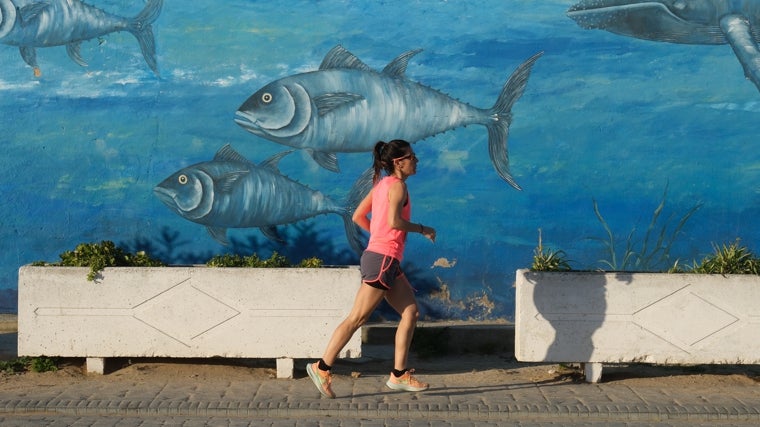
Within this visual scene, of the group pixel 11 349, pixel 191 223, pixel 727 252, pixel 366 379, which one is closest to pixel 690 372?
pixel 727 252

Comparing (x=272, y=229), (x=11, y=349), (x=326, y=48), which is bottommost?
(x=11, y=349)

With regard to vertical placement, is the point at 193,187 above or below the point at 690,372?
above

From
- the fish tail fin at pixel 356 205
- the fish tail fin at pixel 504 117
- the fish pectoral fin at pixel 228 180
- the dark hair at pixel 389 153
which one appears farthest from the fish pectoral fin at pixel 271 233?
the dark hair at pixel 389 153

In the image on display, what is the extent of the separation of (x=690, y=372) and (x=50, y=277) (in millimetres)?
4699

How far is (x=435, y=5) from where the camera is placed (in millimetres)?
10375

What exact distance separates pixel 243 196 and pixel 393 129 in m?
1.46

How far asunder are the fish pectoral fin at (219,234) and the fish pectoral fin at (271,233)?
0.32m

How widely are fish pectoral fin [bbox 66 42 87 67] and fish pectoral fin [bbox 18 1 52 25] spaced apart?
0.38 metres

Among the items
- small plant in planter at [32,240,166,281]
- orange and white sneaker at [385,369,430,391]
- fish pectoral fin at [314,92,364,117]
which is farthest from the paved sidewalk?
fish pectoral fin at [314,92,364,117]

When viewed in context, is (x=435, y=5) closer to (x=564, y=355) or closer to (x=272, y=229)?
(x=272, y=229)

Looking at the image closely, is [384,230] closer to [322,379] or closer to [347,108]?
[322,379]

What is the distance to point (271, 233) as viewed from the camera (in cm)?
1026

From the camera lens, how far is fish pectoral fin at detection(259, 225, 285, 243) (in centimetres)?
1026

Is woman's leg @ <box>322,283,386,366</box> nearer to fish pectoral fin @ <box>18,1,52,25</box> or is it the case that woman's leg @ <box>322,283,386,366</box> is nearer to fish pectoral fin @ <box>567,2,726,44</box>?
fish pectoral fin @ <box>567,2,726,44</box>
